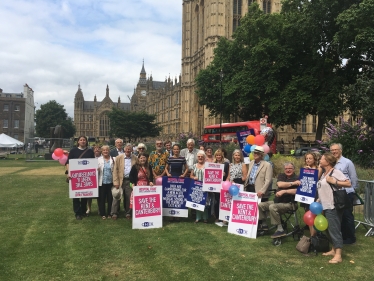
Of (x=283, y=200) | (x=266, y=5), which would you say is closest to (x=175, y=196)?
(x=283, y=200)

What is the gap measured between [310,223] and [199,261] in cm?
213

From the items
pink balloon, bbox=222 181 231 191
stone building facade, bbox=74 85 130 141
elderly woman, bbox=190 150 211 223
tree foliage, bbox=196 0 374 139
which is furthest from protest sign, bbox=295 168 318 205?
stone building facade, bbox=74 85 130 141

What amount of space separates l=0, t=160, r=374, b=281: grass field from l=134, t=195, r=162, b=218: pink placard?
Answer: 41cm

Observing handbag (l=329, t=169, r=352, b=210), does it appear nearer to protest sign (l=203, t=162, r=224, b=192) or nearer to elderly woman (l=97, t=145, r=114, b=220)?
protest sign (l=203, t=162, r=224, b=192)

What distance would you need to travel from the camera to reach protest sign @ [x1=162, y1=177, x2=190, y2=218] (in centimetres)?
798

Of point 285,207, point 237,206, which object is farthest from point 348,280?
point 237,206

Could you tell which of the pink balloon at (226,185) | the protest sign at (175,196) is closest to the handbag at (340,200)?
the pink balloon at (226,185)

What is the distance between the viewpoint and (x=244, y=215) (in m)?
7.01

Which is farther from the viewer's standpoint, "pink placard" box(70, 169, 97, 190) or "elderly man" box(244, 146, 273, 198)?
"pink placard" box(70, 169, 97, 190)

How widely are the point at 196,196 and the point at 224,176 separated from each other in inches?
32.7

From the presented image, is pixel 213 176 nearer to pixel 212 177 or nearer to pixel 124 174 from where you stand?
pixel 212 177

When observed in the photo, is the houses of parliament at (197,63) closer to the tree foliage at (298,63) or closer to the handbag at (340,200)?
the tree foliage at (298,63)

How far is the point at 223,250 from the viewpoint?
5.99m

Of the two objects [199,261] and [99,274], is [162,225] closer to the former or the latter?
[199,261]
